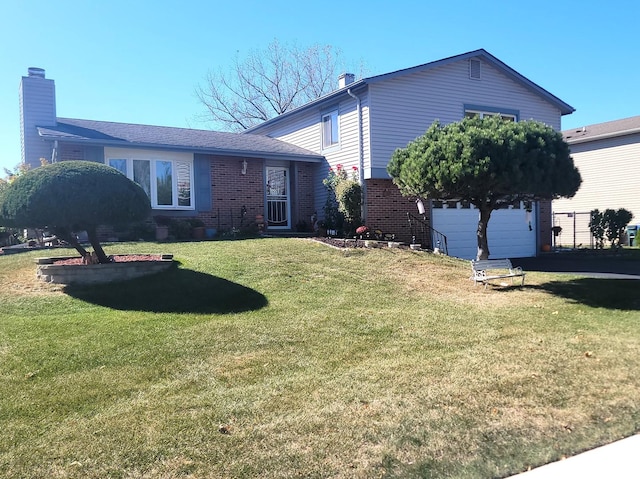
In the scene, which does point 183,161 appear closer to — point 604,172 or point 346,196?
point 346,196

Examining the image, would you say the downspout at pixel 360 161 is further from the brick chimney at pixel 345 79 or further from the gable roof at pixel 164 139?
the brick chimney at pixel 345 79

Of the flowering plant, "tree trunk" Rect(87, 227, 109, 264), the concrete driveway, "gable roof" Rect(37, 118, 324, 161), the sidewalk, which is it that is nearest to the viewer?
the sidewalk

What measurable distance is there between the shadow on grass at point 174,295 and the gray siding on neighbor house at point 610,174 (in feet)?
63.7

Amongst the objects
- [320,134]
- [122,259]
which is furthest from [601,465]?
[320,134]

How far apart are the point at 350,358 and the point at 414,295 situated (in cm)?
350

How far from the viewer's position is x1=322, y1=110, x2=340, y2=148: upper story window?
1706 cm

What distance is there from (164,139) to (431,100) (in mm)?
8417

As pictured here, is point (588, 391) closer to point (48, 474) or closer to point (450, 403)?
point (450, 403)

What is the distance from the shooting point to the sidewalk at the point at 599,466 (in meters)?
3.59

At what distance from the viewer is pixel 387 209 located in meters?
15.6

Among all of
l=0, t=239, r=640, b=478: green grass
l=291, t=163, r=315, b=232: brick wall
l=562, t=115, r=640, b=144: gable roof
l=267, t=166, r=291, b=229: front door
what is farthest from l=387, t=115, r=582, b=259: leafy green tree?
l=562, t=115, r=640, b=144: gable roof

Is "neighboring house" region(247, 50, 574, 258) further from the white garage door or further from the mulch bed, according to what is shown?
the mulch bed

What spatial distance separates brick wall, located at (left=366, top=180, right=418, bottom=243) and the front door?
144 inches

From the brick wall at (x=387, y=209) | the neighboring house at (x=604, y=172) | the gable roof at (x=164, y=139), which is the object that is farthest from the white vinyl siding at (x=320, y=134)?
the neighboring house at (x=604, y=172)
